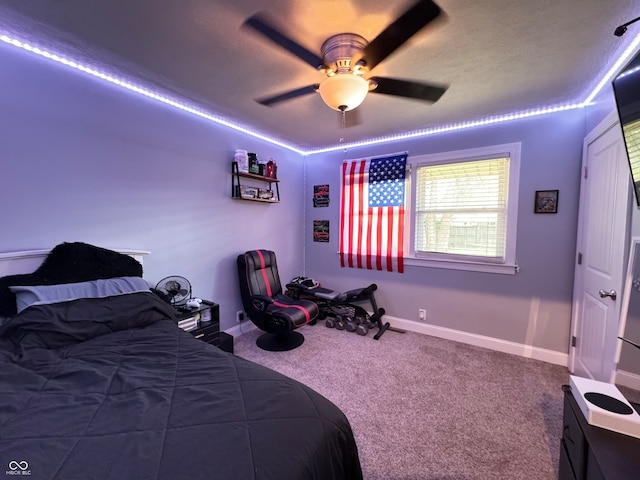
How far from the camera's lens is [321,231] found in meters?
4.17

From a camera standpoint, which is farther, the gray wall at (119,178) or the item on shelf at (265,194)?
the item on shelf at (265,194)

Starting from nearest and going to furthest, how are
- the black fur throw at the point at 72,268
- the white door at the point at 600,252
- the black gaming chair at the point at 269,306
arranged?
the black fur throw at the point at 72,268, the white door at the point at 600,252, the black gaming chair at the point at 269,306

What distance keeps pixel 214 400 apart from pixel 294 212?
3.25 m

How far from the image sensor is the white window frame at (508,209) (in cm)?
283

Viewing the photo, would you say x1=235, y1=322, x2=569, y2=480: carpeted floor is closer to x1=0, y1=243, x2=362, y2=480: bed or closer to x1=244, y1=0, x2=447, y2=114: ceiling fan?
x1=0, y1=243, x2=362, y2=480: bed

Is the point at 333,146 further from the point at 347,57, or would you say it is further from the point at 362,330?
the point at 362,330

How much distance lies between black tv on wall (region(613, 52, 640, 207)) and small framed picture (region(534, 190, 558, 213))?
128 centimetres

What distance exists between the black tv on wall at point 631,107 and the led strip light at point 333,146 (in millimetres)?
462

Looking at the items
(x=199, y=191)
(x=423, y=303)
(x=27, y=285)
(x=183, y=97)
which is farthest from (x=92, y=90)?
(x=423, y=303)

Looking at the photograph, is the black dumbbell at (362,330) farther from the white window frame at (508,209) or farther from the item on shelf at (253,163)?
the item on shelf at (253,163)

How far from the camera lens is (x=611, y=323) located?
1839mm

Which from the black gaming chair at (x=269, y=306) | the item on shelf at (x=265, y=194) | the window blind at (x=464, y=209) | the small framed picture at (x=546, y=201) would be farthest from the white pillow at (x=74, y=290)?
the small framed picture at (x=546, y=201)

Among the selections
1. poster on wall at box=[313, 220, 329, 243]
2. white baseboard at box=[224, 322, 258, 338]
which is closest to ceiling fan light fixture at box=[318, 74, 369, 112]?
Result: poster on wall at box=[313, 220, 329, 243]

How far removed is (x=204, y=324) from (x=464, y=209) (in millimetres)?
3044
